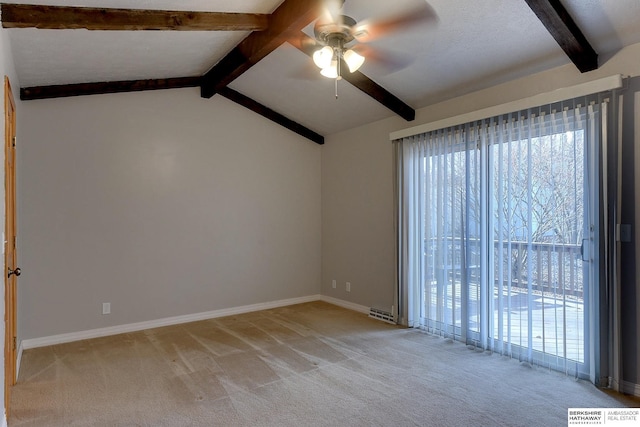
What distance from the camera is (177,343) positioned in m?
3.83

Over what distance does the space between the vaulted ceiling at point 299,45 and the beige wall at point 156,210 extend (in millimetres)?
401

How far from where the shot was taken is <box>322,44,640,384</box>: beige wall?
12.7 feet

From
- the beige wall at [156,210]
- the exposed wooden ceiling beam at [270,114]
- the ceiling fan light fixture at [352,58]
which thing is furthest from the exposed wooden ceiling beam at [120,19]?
the exposed wooden ceiling beam at [270,114]

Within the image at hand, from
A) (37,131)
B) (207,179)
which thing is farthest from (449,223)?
(37,131)

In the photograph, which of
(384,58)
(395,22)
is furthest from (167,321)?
(395,22)

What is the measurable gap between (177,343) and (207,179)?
6.59 ft

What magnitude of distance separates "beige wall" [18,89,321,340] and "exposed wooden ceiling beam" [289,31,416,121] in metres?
1.79

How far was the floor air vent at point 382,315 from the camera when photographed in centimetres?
452

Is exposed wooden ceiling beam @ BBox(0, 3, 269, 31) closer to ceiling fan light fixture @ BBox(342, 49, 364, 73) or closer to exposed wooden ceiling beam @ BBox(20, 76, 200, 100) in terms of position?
ceiling fan light fixture @ BBox(342, 49, 364, 73)

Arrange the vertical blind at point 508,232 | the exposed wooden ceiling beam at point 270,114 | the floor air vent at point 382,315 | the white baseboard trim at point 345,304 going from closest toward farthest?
the vertical blind at point 508,232, the floor air vent at point 382,315, the exposed wooden ceiling beam at point 270,114, the white baseboard trim at point 345,304

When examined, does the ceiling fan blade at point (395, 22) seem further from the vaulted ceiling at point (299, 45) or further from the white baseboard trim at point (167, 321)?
the white baseboard trim at point (167, 321)

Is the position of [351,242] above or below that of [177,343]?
above

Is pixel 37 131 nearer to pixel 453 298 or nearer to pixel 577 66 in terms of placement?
pixel 453 298

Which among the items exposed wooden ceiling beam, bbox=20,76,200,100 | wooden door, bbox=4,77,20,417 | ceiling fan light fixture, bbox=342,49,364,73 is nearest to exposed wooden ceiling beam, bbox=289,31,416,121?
ceiling fan light fixture, bbox=342,49,364,73
